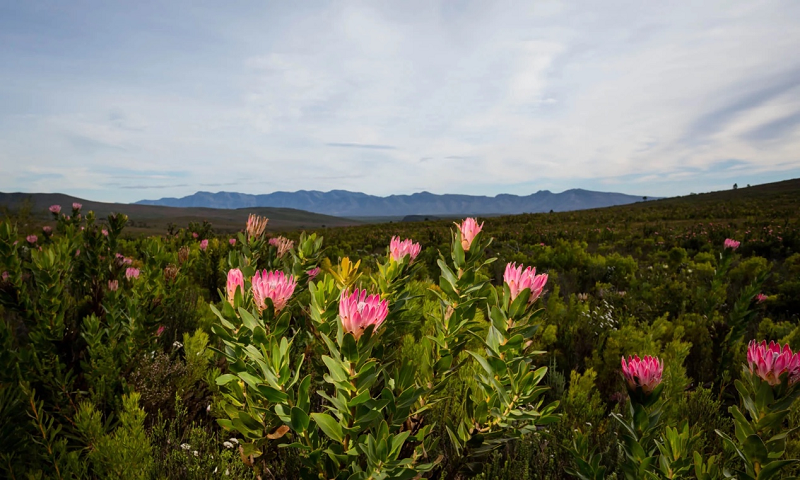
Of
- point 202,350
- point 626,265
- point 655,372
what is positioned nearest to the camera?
point 655,372

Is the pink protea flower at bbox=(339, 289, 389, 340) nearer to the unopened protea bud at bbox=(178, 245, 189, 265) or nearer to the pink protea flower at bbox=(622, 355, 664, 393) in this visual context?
the pink protea flower at bbox=(622, 355, 664, 393)

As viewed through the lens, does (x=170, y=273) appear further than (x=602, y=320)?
No

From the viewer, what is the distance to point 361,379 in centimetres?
107

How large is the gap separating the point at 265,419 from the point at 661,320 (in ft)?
12.8

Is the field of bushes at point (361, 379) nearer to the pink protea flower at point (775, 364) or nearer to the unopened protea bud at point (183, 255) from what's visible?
the pink protea flower at point (775, 364)

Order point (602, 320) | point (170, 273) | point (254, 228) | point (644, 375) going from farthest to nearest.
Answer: point (602, 320) < point (170, 273) < point (254, 228) < point (644, 375)

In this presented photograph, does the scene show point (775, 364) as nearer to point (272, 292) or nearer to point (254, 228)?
point (272, 292)

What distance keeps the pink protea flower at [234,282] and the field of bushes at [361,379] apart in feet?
0.04

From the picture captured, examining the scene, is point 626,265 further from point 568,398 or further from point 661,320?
point 568,398

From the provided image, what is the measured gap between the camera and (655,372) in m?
1.26

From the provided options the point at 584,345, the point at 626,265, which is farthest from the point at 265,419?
the point at 626,265

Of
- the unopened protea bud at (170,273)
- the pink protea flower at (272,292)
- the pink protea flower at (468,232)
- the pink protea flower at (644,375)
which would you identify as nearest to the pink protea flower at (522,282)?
the pink protea flower at (468,232)

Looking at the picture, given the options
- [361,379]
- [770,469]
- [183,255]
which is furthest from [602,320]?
[183,255]

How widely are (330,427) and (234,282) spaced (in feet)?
2.26
